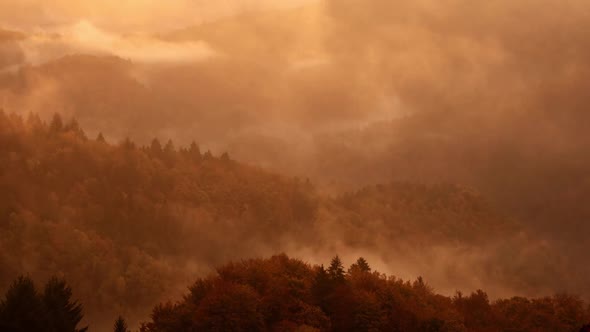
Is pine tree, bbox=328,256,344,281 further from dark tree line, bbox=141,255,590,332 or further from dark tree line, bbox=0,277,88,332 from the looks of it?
dark tree line, bbox=0,277,88,332

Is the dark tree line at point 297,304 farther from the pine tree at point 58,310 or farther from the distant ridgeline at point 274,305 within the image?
the pine tree at point 58,310

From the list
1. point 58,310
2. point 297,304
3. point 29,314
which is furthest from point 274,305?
point 29,314

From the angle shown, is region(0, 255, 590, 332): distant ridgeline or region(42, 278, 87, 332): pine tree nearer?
region(42, 278, 87, 332): pine tree

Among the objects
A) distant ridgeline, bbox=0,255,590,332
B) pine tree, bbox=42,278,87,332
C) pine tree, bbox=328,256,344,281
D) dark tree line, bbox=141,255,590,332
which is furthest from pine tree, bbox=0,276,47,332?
pine tree, bbox=328,256,344,281

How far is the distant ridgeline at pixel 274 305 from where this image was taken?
8971 cm

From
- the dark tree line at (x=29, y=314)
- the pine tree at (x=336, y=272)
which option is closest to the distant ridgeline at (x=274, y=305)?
the pine tree at (x=336, y=272)

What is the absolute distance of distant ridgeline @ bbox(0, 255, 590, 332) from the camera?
89706 mm

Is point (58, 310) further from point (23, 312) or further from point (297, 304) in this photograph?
point (297, 304)

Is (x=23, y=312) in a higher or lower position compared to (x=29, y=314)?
higher

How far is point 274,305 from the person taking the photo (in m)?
108

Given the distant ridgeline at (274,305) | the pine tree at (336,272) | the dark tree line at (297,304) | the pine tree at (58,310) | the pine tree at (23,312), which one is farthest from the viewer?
the pine tree at (336,272)

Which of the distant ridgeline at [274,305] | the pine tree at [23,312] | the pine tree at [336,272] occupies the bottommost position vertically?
the pine tree at [23,312]

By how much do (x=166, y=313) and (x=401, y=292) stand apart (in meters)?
36.7

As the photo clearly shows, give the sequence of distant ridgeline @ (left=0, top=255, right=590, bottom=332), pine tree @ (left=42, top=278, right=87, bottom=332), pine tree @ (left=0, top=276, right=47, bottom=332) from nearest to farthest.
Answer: pine tree @ (left=0, top=276, right=47, bottom=332), pine tree @ (left=42, top=278, right=87, bottom=332), distant ridgeline @ (left=0, top=255, right=590, bottom=332)
